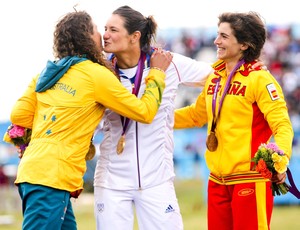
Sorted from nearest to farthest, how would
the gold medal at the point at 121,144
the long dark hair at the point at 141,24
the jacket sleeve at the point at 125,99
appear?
the jacket sleeve at the point at 125,99 → the gold medal at the point at 121,144 → the long dark hair at the point at 141,24

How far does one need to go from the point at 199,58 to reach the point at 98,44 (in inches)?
635

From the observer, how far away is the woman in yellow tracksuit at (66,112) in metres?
5.86

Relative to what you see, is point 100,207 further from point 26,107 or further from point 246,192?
point 246,192

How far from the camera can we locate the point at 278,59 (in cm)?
2164

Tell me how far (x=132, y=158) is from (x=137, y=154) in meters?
0.04

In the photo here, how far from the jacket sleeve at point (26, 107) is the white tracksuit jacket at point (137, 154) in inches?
20.9

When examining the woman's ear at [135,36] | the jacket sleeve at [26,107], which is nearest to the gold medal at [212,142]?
the woman's ear at [135,36]

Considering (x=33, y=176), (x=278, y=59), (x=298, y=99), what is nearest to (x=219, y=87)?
(x=33, y=176)

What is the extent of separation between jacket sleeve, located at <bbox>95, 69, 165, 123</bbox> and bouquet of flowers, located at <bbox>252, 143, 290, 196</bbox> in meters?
0.75

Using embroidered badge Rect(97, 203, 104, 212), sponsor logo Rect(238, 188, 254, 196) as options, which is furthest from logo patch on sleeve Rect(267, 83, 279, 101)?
embroidered badge Rect(97, 203, 104, 212)

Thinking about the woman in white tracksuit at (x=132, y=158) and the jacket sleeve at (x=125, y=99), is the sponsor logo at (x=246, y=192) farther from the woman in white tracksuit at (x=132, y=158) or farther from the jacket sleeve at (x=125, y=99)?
the jacket sleeve at (x=125, y=99)

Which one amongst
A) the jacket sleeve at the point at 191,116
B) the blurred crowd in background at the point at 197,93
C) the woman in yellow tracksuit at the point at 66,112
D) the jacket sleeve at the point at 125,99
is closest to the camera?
the woman in yellow tracksuit at the point at 66,112

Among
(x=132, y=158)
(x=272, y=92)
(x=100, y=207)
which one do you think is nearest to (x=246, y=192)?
(x=272, y=92)

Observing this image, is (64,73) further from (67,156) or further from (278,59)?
(278,59)
